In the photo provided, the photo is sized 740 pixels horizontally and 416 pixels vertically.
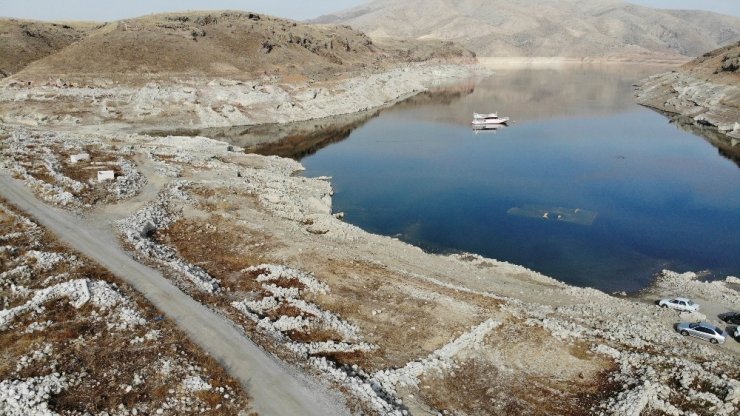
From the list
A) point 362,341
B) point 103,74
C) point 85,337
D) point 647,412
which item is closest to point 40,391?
point 85,337

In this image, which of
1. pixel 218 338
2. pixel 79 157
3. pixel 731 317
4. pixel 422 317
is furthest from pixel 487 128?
pixel 218 338

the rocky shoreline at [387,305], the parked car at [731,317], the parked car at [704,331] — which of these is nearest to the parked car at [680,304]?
the rocky shoreline at [387,305]

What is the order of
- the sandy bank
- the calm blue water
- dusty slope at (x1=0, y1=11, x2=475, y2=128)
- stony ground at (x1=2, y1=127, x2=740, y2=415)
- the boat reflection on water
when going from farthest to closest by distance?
1. the boat reflection on water
2. dusty slope at (x1=0, y1=11, x2=475, y2=128)
3. the sandy bank
4. the calm blue water
5. stony ground at (x1=2, y1=127, x2=740, y2=415)

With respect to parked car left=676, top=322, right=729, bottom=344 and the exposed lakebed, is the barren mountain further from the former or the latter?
parked car left=676, top=322, right=729, bottom=344

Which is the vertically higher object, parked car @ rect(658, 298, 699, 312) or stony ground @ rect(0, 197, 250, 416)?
stony ground @ rect(0, 197, 250, 416)

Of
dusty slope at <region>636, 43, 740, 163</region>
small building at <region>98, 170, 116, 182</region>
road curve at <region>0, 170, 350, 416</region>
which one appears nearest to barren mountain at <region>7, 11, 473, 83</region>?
small building at <region>98, 170, 116, 182</region>

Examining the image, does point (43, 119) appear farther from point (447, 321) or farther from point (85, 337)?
point (447, 321)
